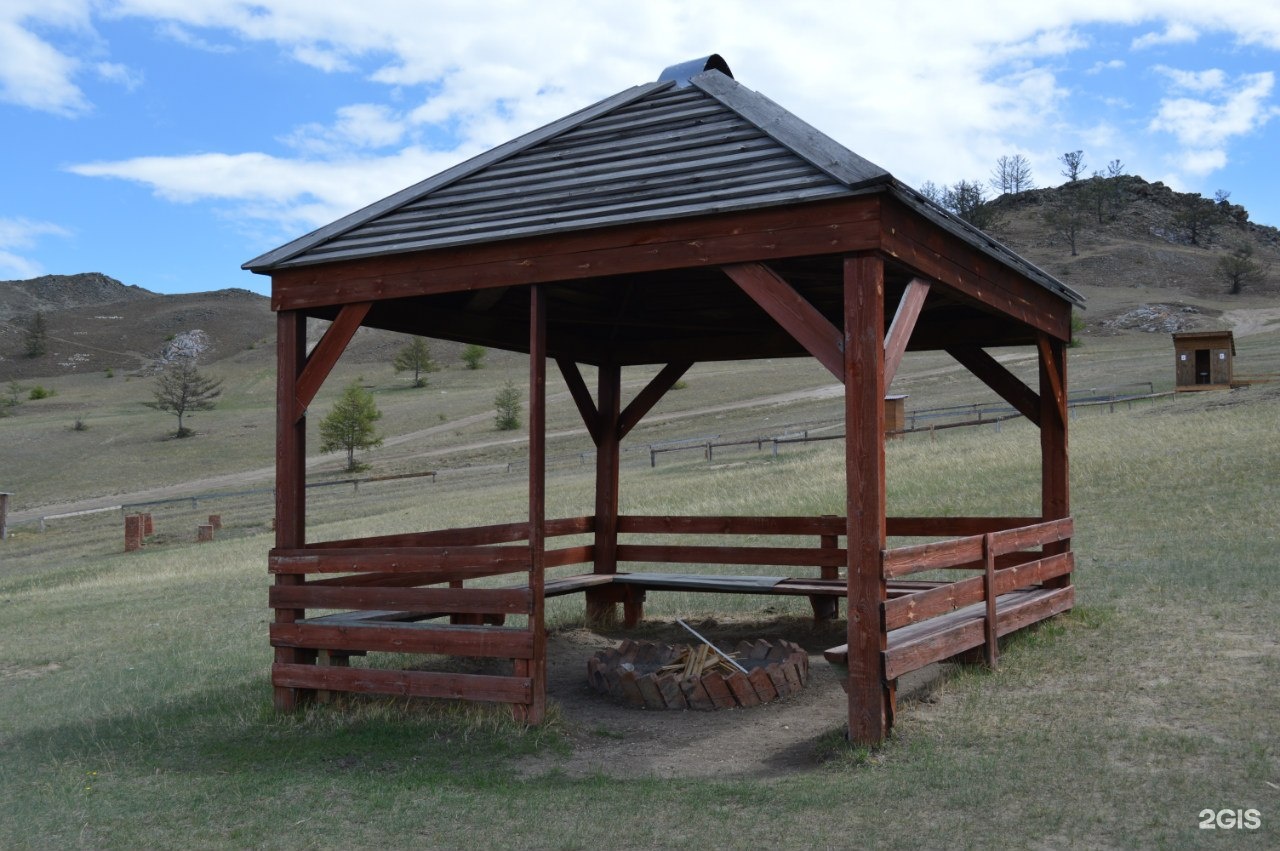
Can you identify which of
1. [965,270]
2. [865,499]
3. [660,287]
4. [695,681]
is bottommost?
[695,681]

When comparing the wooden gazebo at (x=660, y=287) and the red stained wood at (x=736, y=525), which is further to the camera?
the red stained wood at (x=736, y=525)

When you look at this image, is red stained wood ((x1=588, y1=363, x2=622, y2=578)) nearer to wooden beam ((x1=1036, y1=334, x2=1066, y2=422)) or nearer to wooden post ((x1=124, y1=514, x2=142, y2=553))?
wooden beam ((x1=1036, y1=334, x2=1066, y2=422))

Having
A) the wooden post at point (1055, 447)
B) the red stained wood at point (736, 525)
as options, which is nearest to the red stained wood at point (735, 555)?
the red stained wood at point (736, 525)

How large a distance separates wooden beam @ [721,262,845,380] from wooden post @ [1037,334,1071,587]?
460 cm

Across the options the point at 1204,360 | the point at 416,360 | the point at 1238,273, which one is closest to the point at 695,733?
the point at 1204,360

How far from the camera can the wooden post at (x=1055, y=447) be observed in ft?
34.8

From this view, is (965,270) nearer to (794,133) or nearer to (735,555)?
(794,133)

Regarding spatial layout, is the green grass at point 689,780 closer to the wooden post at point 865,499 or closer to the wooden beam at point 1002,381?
the wooden post at point 865,499

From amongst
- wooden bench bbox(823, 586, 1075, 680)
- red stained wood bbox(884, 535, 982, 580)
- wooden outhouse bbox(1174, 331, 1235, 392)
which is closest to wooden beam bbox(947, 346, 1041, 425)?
wooden bench bbox(823, 586, 1075, 680)

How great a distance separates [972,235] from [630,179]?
254 centimetres

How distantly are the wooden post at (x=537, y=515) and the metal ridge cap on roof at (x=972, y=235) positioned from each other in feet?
8.47

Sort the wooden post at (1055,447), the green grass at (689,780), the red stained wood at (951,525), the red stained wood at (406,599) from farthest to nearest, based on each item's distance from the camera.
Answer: the red stained wood at (951,525), the wooden post at (1055,447), the red stained wood at (406,599), the green grass at (689,780)

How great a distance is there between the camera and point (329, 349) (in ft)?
26.9

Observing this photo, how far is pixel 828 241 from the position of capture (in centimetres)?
675
